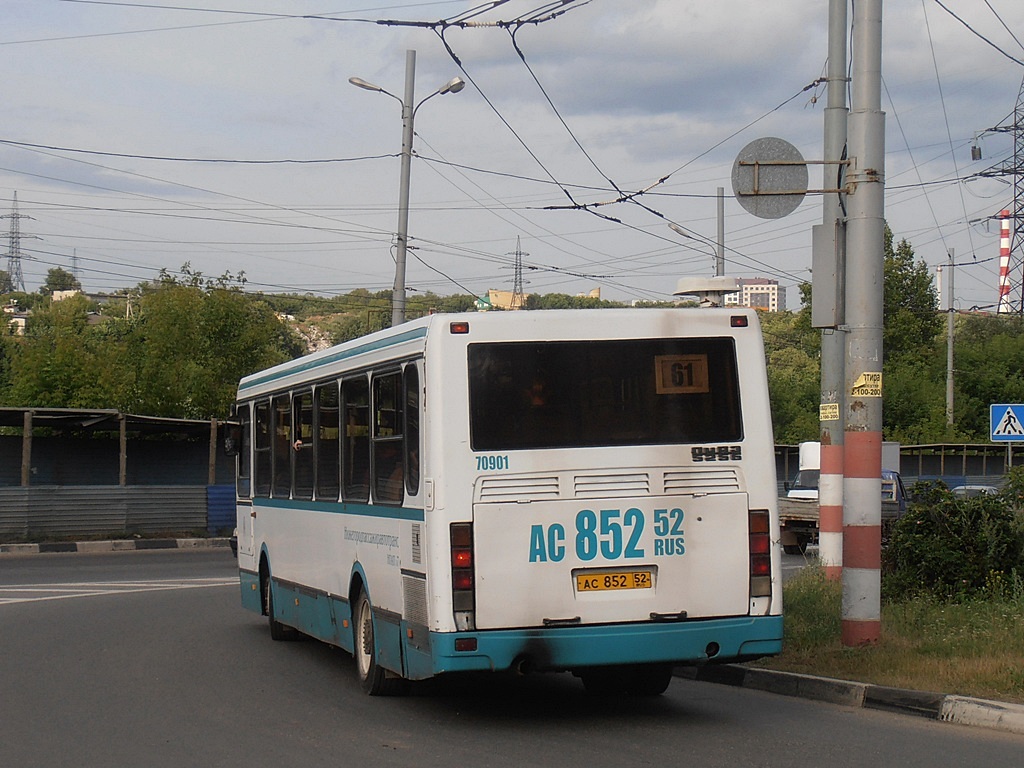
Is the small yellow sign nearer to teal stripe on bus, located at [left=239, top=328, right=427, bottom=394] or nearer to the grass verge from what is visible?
the grass verge

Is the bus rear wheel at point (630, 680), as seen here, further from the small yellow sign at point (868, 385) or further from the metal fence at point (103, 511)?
the metal fence at point (103, 511)

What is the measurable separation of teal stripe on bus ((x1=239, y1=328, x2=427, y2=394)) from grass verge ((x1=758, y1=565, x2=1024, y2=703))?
13.2 ft

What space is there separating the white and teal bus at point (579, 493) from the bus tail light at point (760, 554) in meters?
0.01

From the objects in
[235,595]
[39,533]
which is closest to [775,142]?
[235,595]

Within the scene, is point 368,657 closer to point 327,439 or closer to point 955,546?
point 327,439

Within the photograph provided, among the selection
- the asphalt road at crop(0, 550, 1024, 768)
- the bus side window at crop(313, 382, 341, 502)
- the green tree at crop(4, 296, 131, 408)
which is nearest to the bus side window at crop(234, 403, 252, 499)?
the asphalt road at crop(0, 550, 1024, 768)

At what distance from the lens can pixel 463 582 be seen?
27.6 feet

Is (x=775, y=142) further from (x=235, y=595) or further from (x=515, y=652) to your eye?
(x=235, y=595)

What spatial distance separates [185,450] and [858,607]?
84.9ft

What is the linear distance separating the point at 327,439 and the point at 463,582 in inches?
131

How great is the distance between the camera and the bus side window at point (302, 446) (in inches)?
473

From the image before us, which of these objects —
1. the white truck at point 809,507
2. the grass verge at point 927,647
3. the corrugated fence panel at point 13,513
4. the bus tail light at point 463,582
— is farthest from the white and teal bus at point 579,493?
the corrugated fence panel at point 13,513

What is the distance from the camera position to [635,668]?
32.6ft

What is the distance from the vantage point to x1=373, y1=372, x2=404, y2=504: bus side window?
368 inches
